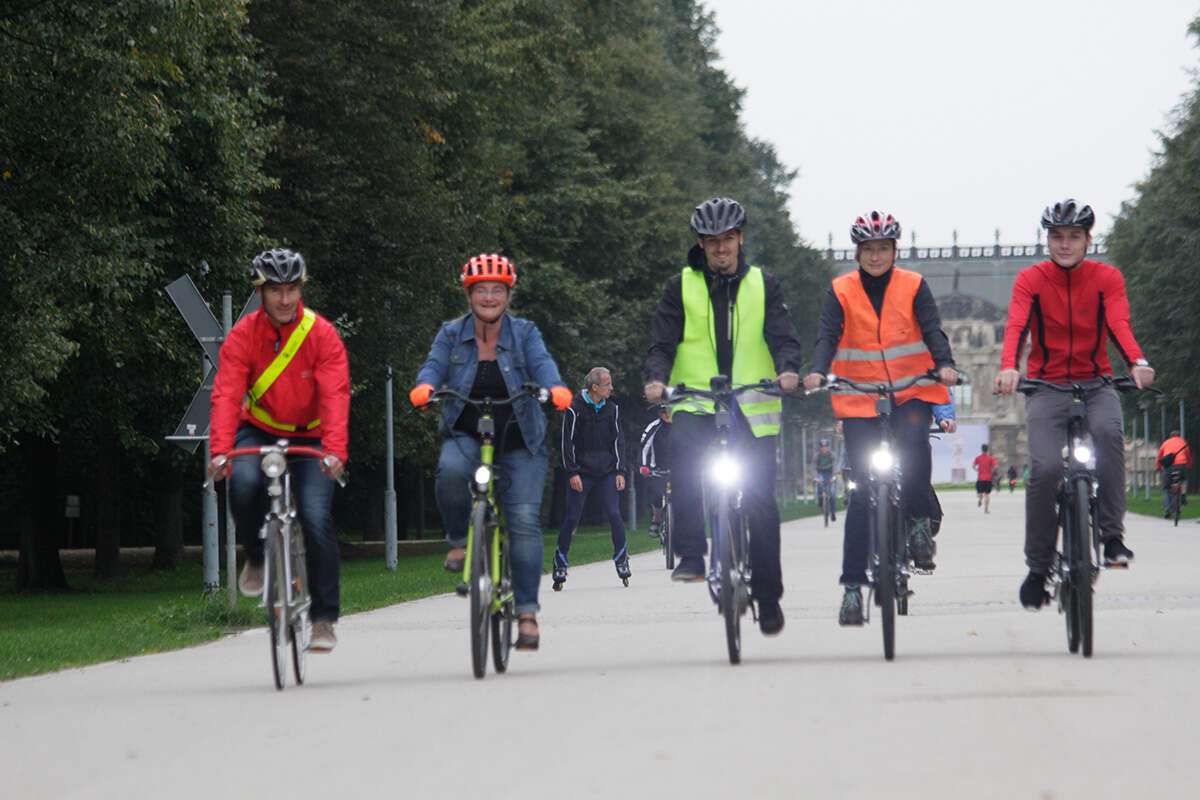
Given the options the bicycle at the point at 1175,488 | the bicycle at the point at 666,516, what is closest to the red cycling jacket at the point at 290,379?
the bicycle at the point at 666,516

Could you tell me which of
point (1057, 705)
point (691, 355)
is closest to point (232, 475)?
point (691, 355)

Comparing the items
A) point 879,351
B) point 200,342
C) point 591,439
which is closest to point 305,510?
point 879,351

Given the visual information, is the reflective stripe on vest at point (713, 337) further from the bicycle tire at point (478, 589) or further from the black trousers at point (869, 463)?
the bicycle tire at point (478, 589)

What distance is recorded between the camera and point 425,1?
29469 mm

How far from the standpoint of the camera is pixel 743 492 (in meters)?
10.2

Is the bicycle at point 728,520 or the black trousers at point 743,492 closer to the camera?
the bicycle at point 728,520

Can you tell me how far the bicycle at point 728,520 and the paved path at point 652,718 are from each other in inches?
11.0

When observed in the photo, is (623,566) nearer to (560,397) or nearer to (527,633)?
(527,633)

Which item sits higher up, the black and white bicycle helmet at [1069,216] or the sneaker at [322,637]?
the black and white bicycle helmet at [1069,216]

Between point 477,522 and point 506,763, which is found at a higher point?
point 477,522

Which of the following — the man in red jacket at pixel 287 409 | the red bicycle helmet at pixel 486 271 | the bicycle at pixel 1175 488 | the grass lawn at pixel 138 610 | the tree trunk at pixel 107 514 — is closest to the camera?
the man in red jacket at pixel 287 409

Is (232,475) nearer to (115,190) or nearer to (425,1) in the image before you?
(115,190)

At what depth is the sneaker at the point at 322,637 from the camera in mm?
10031

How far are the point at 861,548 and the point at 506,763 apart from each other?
379 centimetres
